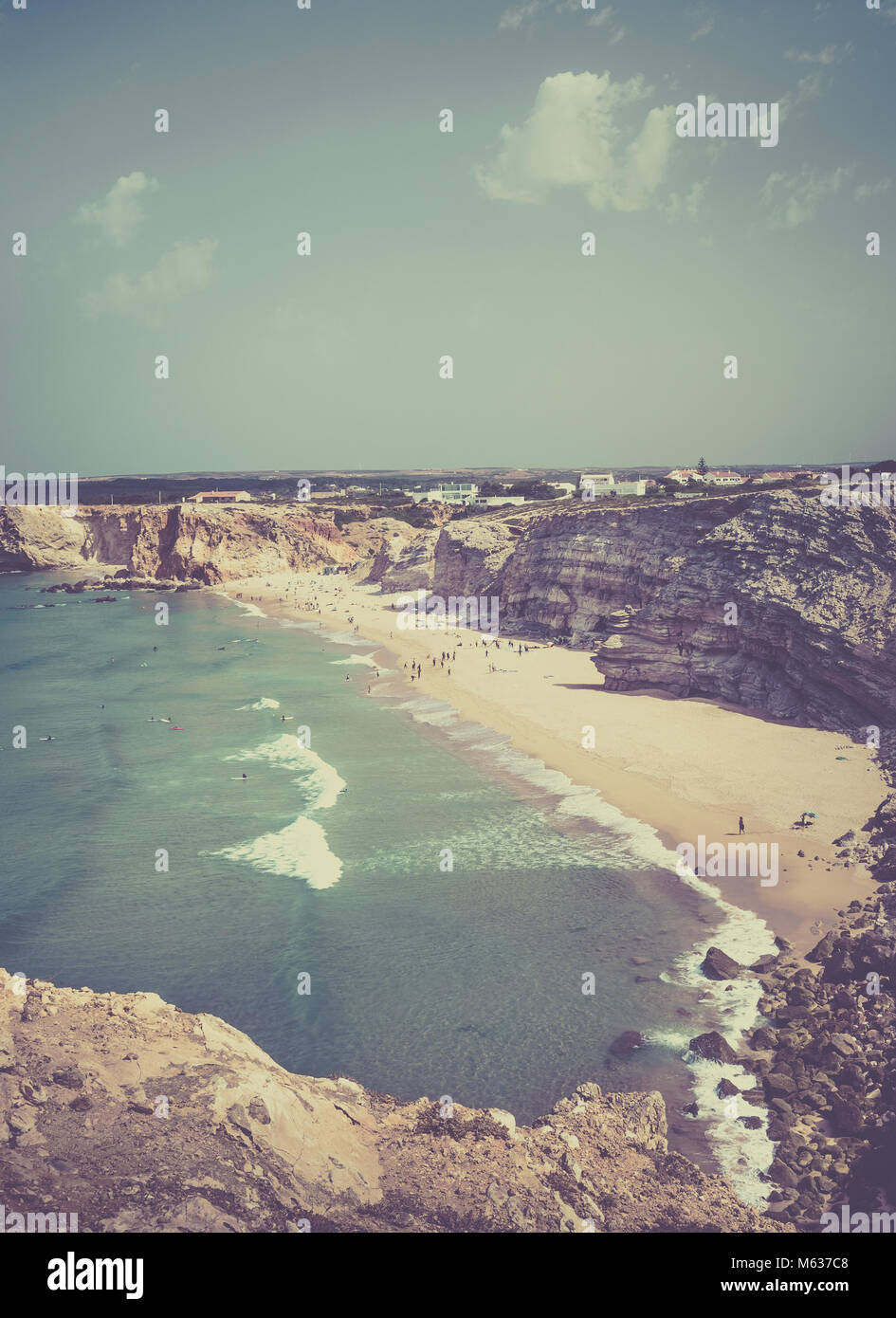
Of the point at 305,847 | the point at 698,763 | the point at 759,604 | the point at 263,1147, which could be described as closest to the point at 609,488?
the point at 759,604

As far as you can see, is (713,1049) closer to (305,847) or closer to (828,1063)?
(828,1063)

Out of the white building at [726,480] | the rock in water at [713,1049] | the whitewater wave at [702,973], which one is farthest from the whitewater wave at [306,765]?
the white building at [726,480]

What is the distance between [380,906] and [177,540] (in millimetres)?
97843

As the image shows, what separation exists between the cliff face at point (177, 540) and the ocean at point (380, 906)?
70539mm

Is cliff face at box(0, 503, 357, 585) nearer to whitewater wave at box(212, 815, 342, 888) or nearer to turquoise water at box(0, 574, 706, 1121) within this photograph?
turquoise water at box(0, 574, 706, 1121)

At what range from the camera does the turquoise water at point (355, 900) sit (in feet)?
59.5

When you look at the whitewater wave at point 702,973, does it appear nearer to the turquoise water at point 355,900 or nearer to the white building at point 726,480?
the turquoise water at point 355,900

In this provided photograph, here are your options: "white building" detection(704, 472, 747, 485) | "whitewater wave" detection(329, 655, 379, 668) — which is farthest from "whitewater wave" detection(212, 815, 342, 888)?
"white building" detection(704, 472, 747, 485)

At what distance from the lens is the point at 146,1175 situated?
10.4m

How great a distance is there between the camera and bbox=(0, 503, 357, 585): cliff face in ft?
368

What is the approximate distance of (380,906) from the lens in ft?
78.7

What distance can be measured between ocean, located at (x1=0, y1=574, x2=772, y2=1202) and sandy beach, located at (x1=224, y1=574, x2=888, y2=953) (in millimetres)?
1492

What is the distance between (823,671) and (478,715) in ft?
55.0

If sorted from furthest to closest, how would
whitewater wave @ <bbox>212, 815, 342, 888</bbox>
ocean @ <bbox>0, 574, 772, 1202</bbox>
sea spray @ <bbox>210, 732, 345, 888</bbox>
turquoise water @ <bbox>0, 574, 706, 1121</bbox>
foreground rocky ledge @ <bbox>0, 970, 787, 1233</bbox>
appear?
sea spray @ <bbox>210, 732, 345, 888</bbox> < whitewater wave @ <bbox>212, 815, 342, 888</bbox> < turquoise water @ <bbox>0, 574, 706, 1121</bbox> < ocean @ <bbox>0, 574, 772, 1202</bbox> < foreground rocky ledge @ <bbox>0, 970, 787, 1233</bbox>
